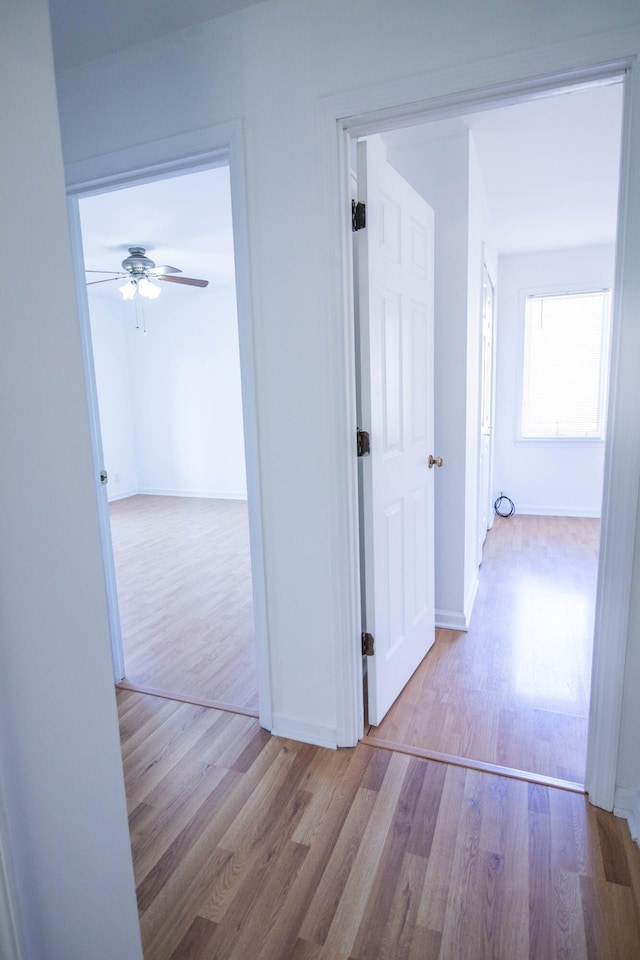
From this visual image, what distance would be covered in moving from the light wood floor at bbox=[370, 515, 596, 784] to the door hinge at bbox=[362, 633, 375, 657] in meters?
0.33

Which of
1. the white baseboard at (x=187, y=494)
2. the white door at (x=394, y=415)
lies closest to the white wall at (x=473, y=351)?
the white door at (x=394, y=415)

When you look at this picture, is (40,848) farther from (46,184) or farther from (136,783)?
(136,783)

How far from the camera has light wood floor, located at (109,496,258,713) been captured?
2.48 meters

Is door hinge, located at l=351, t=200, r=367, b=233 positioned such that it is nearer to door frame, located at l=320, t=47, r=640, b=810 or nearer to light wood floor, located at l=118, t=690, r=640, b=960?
door frame, located at l=320, t=47, r=640, b=810

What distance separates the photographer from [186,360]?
6633mm

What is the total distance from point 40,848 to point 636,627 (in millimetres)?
1549

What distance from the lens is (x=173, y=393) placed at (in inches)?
267

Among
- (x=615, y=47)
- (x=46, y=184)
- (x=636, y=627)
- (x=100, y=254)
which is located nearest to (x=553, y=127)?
(x=615, y=47)

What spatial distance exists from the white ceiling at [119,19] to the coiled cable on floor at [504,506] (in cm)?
489

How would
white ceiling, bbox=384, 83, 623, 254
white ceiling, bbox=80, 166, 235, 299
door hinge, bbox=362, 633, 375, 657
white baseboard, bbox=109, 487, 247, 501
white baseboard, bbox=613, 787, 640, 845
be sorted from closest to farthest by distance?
white baseboard, bbox=613, 787, 640, 845 → door hinge, bbox=362, 633, 375, 657 → white ceiling, bbox=384, 83, 623, 254 → white ceiling, bbox=80, 166, 235, 299 → white baseboard, bbox=109, 487, 247, 501

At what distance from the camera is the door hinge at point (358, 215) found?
1758 millimetres

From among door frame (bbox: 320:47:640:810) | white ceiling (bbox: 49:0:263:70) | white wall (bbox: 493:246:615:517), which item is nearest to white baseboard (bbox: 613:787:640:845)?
door frame (bbox: 320:47:640:810)

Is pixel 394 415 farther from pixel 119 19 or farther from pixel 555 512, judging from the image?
pixel 555 512

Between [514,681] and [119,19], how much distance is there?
2980mm
